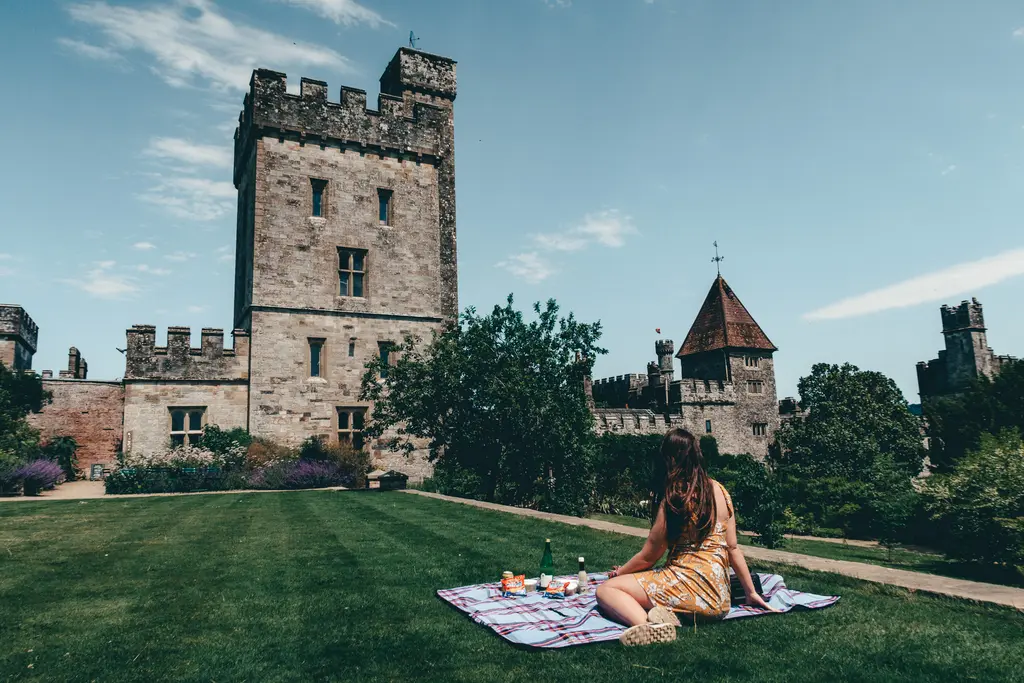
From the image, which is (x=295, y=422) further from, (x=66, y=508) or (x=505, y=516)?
(x=505, y=516)

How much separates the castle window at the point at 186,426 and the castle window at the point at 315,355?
3851mm


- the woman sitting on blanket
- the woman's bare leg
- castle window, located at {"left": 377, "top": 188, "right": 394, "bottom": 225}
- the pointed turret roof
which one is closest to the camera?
the woman's bare leg

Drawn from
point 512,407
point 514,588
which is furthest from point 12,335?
point 514,588

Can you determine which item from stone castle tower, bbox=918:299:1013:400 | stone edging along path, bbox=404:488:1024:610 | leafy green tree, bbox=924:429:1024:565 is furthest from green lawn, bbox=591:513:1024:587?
stone castle tower, bbox=918:299:1013:400

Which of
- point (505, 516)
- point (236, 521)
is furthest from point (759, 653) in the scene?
point (236, 521)

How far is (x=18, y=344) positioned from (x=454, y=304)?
1625 centimetres

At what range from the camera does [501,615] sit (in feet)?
17.5

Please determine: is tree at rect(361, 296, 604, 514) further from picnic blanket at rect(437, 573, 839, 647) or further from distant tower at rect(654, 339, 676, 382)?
distant tower at rect(654, 339, 676, 382)

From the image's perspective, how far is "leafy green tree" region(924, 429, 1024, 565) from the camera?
843 cm

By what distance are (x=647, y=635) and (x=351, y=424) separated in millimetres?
21185

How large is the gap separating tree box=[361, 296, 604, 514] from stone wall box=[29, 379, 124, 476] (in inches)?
469

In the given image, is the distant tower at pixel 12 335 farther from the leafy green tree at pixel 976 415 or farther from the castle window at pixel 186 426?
the leafy green tree at pixel 976 415

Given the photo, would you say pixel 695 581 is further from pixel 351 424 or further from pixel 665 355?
pixel 665 355

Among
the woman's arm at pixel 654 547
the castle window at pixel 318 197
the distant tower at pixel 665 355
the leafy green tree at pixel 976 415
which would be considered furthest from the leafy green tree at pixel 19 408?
the distant tower at pixel 665 355
